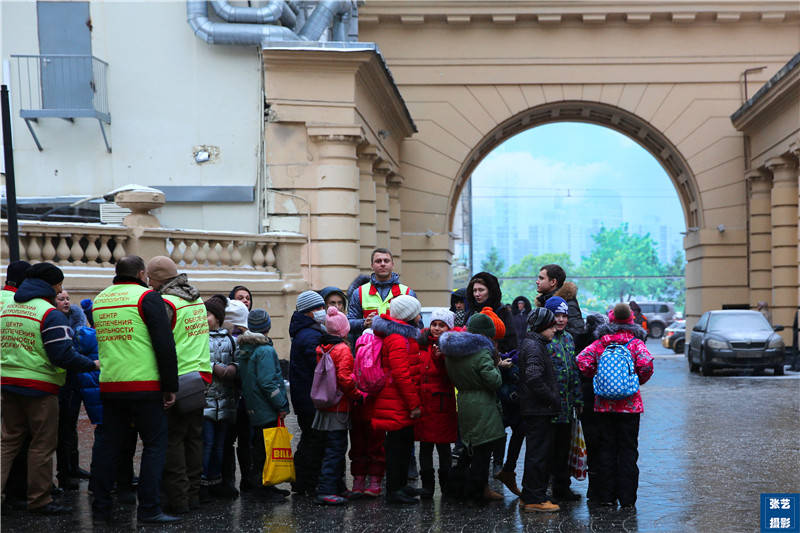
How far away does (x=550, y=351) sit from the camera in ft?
28.0

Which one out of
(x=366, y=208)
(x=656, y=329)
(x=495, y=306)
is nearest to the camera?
(x=495, y=306)

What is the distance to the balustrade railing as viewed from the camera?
1430 cm

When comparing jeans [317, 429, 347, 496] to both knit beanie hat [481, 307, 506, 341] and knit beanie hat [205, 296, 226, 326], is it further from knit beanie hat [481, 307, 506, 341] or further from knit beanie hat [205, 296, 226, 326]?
knit beanie hat [481, 307, 506, 341]

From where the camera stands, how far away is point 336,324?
29.1 ft

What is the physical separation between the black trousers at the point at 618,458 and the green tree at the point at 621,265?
92.5 metres

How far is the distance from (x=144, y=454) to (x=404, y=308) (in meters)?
2.27

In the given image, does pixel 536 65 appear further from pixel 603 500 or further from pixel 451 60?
pixel 603 500

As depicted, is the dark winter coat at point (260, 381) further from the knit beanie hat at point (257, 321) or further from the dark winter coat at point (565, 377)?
the dark winter coat at point (565, 377)

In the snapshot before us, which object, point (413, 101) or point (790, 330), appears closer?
point (790, 330)

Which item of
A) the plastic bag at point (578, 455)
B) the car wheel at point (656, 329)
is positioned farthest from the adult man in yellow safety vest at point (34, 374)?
the car wheel at point (656, 329)

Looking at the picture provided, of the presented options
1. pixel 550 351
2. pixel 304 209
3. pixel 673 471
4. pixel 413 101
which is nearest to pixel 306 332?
pixel 550 351

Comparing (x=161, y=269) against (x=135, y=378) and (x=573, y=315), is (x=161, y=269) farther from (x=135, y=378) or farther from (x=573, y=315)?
(x=573, y=315)

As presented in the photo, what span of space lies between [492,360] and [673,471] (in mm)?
2686

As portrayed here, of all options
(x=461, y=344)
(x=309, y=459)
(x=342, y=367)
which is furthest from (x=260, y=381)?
(x=461, y=344)
